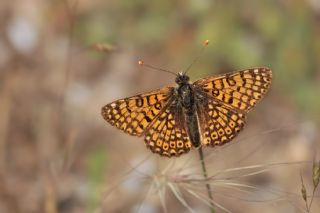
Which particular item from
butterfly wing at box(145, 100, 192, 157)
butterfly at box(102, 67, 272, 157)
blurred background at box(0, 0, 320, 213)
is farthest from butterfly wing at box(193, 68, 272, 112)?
blurred background at box(0, 0, 320, 213)

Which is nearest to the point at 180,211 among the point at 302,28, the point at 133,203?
the point at 133,203

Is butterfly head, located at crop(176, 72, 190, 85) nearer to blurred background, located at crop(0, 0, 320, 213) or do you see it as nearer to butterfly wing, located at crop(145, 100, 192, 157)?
butterfly wing, located at crop(145, 100, 192, 157)

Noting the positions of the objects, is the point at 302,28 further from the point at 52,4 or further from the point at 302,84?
the point at 52,4

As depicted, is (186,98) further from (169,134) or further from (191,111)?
(169,134)

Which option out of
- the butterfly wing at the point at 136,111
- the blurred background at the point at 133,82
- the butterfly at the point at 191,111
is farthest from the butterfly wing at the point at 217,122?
the blurred background at the point at 133,82

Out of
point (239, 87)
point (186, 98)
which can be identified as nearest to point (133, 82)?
point (186, 98)

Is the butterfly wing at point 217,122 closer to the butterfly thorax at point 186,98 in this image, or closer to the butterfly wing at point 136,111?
the butterfly thorax at point 186,98
